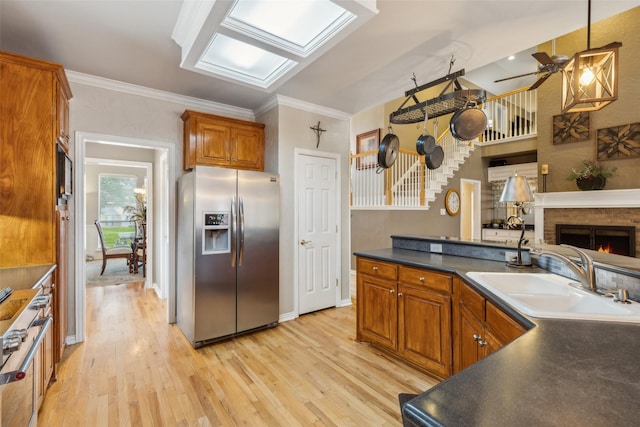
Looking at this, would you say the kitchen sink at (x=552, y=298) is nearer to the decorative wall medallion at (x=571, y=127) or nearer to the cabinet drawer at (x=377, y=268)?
the cabinet drawer at (x=377, y=268)

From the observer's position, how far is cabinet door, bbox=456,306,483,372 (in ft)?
5.74

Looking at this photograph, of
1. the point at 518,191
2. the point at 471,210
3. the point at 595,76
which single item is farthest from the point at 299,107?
the point at 471,210

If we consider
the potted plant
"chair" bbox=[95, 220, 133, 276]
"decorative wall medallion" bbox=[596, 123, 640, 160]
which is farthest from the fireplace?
"chair" bbox=[95, 220, 133, 276]

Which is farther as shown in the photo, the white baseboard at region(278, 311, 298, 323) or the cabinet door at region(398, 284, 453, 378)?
the white baseboard at region(278, 311, 298, 323)

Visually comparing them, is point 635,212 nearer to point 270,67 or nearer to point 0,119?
point 270,67

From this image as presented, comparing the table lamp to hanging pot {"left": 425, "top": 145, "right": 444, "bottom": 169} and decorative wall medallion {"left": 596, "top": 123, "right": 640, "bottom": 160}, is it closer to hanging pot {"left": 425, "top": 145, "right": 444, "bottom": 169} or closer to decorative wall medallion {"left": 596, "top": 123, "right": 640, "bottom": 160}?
hanging pot {"left": 425, "top": 145, "right": 444, "bottom": 169}

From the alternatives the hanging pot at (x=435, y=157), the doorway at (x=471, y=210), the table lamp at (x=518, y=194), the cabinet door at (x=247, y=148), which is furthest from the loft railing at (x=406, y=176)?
the table lamp at (x=518, y=194)

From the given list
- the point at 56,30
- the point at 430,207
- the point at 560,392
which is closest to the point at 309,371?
the point at 560,392

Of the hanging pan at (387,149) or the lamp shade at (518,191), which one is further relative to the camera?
the hanging pan at (387,149)

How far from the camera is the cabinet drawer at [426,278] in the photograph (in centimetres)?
214

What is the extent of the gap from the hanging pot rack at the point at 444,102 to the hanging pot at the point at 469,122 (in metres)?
0.07

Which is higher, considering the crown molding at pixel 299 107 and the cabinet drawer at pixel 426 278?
the crown molding at pixel 299 107

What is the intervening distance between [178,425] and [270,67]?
267 cm

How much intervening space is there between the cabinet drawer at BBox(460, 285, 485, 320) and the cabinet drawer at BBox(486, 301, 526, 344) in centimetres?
9
